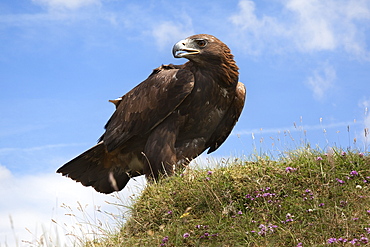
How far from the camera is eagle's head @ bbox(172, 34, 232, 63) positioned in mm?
8117

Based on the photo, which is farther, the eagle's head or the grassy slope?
the eagle's head

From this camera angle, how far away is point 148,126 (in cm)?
825

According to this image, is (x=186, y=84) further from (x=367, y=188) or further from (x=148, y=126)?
(x=367, y=188)

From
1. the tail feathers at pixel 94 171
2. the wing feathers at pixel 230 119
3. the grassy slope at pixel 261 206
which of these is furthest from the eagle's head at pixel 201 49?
the tail feathers at pixel 94 171

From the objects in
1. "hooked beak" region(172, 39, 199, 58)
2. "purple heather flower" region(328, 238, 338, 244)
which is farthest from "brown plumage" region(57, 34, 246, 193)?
"purple heather flower" region(328, 238, 338, 244)

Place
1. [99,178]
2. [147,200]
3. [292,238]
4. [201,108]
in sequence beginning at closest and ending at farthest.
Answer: [292,238] < [147,200] < [201,108] < [99,178]

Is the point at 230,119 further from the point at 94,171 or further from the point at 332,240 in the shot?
the point at 332,240

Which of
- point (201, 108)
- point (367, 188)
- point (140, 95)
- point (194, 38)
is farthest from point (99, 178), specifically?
point (367, 188)

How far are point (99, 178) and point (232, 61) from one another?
10.8ft

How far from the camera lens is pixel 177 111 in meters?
8.12

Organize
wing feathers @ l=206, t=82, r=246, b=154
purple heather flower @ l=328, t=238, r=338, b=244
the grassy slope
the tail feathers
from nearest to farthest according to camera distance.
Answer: purple heather flower @ l=328, t=238, r=338, b=244, the grassy slope, wing feathers @ l=206, t=82, r=246, b=154, the tail feathers

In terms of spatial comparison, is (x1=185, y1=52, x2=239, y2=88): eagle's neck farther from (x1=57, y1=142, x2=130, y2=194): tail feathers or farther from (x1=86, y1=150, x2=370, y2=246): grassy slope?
(x1=57, y1=142, x2=130, y2=194): tail feathers

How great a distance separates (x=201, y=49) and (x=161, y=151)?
1.74 metres

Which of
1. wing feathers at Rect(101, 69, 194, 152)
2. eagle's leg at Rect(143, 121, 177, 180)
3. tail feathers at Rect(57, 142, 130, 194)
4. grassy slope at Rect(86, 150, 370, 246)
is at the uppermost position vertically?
wing feathers at Rect(101, 69, 194, 152)
